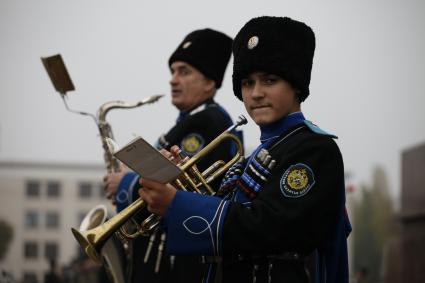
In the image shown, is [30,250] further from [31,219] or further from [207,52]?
[207,52]

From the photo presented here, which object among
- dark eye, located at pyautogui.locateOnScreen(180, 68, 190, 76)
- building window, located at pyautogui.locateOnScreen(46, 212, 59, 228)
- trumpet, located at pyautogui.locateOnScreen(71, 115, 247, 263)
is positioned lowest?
building window, located at pyautogui.locateOnScreen(46, 212, 59, 228)

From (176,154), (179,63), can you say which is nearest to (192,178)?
(176,154)

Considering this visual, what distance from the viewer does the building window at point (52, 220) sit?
8144 cm

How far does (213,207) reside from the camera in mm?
3881

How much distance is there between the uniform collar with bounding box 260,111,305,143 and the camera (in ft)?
13.6

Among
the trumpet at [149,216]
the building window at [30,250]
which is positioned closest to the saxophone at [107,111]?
the trumpet at [149,216]

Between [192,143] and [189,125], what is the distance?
0.16 m

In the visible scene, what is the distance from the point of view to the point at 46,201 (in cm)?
8175

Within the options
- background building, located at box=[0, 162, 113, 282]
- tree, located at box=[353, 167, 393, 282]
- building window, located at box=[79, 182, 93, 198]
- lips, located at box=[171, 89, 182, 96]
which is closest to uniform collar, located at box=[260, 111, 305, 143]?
lips, located at box=[171, 89, 182, 96]

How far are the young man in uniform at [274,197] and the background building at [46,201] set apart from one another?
77.0 metres

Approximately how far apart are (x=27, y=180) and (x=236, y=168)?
260 feet

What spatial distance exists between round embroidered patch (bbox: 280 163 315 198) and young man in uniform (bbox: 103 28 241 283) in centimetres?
183

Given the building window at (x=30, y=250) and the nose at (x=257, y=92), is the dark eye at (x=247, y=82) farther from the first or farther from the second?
the building window at (x=30, y=250)

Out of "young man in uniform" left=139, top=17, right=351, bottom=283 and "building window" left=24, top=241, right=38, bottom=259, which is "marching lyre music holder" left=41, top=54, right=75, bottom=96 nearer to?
"young man in uniform" left=139, top=17, right=351, bottom=283
